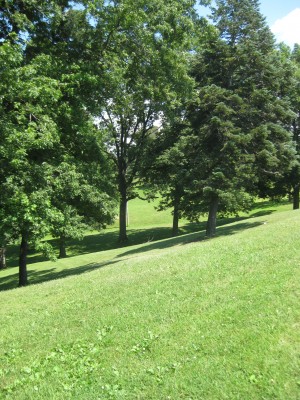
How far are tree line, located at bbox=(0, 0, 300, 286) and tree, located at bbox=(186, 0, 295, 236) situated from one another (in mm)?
62

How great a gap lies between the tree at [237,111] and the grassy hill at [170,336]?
9.28 meters

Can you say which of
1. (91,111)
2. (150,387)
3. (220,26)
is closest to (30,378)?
(150,387)

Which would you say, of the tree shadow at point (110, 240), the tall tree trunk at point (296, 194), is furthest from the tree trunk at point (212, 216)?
the tall tree trunk at point (296, 194)

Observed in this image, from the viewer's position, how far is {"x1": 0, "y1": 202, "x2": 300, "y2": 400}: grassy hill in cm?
498

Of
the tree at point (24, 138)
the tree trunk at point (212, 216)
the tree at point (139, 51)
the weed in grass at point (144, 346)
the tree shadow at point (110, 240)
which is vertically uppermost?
the tree at point (139, 51)

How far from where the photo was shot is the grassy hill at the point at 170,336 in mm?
4984

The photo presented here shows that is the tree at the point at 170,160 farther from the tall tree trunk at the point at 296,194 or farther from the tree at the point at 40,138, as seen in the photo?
the tall tree trunk at the point at 296,194

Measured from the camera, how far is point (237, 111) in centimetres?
1989

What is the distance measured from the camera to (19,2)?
15.3 metres

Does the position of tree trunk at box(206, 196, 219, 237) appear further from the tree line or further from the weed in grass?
the weed in grass

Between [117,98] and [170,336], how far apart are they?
43.7 ft

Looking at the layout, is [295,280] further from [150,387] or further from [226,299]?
[150,387]

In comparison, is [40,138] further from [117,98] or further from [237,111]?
[237,111]

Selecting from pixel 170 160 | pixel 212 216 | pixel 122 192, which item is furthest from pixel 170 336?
pixel 122 192
